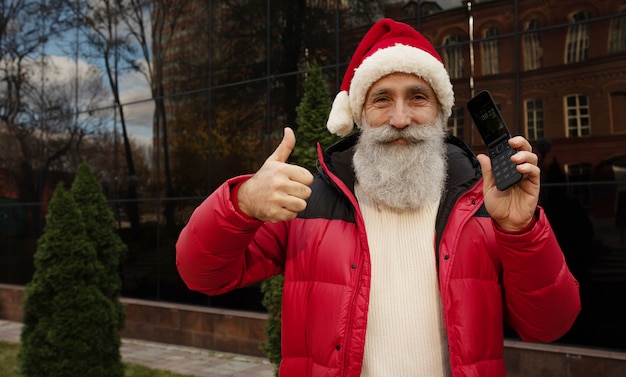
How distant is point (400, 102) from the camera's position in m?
2.10

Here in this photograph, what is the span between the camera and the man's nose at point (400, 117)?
2.05 m

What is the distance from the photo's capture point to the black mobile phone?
1.65 meters

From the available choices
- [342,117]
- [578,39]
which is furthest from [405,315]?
[578,39]

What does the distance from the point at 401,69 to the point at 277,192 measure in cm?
83

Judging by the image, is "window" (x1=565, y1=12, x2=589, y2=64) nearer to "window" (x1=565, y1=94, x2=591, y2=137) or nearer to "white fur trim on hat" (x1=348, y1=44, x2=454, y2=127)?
"window" (x1=565, y1=94, x2=591, y2=137)

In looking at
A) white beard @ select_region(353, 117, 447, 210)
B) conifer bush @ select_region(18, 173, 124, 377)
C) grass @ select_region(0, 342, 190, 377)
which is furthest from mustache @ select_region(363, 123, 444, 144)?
grass @ select_region(0, 342, 190, 377)

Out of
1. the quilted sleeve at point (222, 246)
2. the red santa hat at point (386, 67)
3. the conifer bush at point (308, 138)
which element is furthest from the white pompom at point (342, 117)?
the conifer bush at point (308, 138)

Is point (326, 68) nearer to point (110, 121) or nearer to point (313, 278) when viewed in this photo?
point (110, 121)

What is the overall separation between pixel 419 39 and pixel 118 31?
1046 cm

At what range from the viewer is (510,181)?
1.62 m

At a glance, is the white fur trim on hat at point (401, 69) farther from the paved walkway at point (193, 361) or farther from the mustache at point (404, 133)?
the paved walkway at point (193, 361)

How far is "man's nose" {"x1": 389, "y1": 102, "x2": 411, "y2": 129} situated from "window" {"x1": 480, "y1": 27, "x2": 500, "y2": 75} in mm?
5859

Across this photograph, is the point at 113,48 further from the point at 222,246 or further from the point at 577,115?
the point at 222,246

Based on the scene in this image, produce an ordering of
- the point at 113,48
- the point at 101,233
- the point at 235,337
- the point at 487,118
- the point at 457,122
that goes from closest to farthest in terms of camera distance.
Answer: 1. the point at 487,118
2. the point at 101,233
3. the point at 457,122
4. the point at 235,337
5. the point at 113,48
